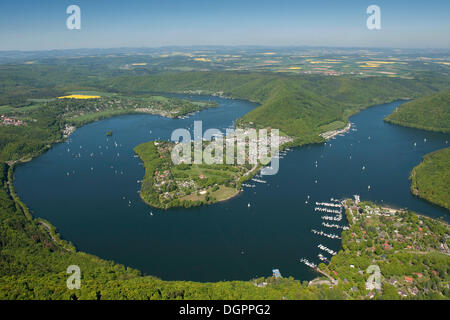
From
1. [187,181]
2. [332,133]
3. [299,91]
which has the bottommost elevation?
[187,181]

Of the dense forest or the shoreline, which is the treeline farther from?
the shoreline

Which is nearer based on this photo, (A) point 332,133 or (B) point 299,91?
(A) point 332,133

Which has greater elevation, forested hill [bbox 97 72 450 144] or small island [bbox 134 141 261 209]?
forested hill [bbox 97 72 450 144]

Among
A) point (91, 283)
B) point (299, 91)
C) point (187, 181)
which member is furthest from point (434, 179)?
point (299, 91)

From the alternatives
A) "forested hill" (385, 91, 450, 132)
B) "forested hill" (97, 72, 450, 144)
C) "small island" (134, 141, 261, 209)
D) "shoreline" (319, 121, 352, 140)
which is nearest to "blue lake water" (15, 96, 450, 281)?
"small island" (134, 141, 261, 209)

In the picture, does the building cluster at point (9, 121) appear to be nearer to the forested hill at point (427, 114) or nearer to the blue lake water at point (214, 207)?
the blue lake water at point (214, 207)

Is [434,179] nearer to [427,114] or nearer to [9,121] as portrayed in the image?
[427,114]
